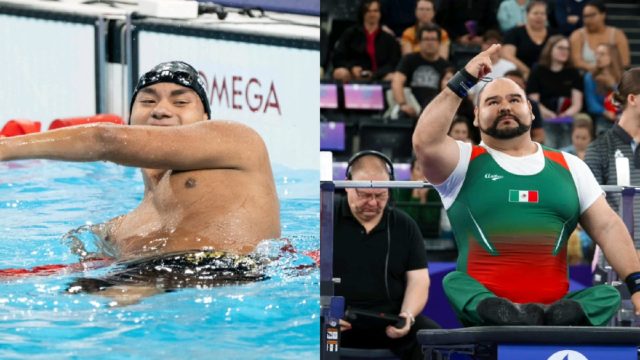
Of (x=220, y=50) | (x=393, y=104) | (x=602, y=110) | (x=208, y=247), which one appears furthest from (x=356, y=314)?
(x=602, y=110)

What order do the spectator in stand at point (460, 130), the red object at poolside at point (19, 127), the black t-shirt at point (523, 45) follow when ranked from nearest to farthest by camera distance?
the red object at poolside at point (19, 127) → the spectator in stand at point (460, 130) → the black t-shirt at point (523, 45)

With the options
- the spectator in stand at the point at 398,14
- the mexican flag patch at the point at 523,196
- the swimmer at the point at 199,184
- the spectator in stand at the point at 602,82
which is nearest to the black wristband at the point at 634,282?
the mexican flag patch at the point at 523,196

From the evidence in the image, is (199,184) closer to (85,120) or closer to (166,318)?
(166,318)

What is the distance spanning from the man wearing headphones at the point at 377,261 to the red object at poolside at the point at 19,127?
7.59 ft

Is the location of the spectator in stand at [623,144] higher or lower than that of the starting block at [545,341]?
higher

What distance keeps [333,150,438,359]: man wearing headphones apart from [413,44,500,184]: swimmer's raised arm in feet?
2.54

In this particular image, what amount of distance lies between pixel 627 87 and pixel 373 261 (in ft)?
4.37

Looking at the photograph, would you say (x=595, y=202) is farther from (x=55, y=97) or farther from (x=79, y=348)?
(x=55, y=97)

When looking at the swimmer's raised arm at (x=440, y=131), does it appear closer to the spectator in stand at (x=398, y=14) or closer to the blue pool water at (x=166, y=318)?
the blue pool water at (x=166, y=318)

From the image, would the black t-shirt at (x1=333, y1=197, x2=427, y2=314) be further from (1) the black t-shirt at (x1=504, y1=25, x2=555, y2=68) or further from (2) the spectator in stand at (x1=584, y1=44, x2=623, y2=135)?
(1) the black t-shirt at (x1=504, y1=25, x2=555, y2=68)

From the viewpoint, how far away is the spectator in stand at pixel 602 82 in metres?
7.64

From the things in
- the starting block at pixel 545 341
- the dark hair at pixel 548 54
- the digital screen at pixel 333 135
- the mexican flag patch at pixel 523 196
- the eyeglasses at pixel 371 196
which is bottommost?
the starting block at pixel 545 341

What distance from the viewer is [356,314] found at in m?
4.12

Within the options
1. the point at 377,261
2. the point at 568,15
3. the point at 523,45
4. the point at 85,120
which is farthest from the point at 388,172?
the point at 568,15
